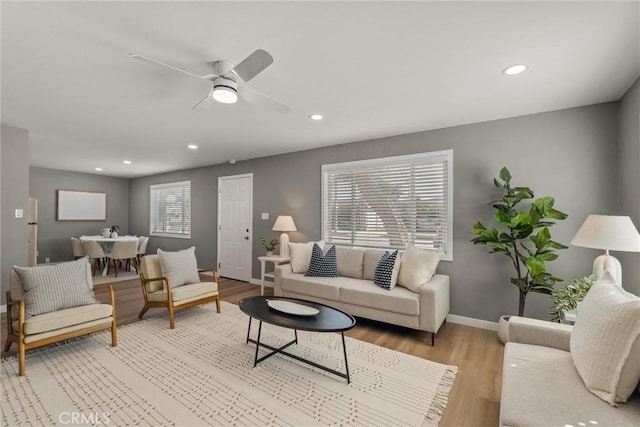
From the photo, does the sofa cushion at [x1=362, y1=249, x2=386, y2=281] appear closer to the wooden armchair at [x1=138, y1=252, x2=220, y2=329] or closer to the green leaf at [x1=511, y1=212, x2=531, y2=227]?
the green leaf at [x1=511, y1=212, x2=531, y2=227]

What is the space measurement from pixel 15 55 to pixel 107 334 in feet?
8.74

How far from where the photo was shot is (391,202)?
4031 millimetres

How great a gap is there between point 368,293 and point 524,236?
5.54ft

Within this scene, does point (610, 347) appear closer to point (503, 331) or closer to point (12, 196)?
point (503, 331)

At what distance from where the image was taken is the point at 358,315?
11.0 feet

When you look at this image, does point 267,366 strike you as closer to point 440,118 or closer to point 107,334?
point 107,334

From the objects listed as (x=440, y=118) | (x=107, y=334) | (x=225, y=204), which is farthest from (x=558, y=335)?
(x=225, y=204)

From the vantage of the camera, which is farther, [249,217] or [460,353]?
[249,217]

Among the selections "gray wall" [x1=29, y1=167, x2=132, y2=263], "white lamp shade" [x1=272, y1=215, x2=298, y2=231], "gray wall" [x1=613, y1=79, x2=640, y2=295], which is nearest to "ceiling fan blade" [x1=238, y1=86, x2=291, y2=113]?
"white lamp shade" [x1=272, y1=215, x2=298, y2=231]

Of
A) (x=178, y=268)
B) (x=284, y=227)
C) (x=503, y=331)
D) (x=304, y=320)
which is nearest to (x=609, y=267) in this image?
(x=503, y=331)

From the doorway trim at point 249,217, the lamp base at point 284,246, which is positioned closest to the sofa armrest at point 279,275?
the lamp base at point 284,246

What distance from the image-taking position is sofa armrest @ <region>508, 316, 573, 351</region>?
6.05 ft

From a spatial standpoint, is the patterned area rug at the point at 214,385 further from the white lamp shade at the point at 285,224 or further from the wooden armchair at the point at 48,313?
the white lamp shade at the point at 285,224

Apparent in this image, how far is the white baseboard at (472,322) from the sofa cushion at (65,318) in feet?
12.4
